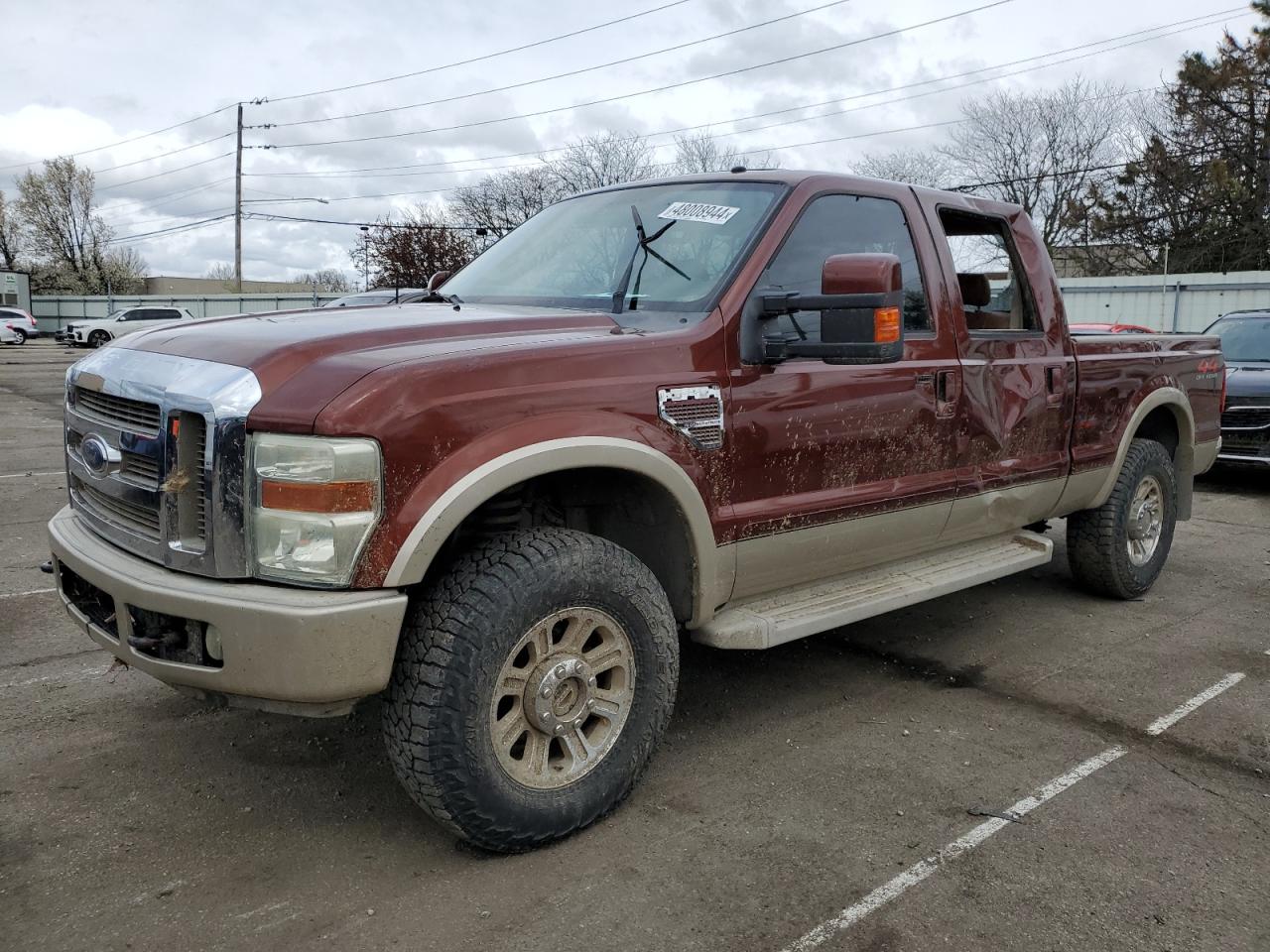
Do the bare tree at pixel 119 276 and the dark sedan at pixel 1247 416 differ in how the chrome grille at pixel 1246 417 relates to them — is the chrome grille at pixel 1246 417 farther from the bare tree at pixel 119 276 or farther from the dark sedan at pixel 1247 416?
the bare tree at pixel 119 276

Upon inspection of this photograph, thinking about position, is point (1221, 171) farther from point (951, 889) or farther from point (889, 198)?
point (951, 889)

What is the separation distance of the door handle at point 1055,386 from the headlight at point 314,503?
3.26 metres

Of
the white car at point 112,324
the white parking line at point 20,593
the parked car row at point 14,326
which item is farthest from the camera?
the parked car row at point 14,326

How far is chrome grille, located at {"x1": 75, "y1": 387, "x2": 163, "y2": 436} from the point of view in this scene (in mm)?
2850

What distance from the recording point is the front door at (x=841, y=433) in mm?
3463

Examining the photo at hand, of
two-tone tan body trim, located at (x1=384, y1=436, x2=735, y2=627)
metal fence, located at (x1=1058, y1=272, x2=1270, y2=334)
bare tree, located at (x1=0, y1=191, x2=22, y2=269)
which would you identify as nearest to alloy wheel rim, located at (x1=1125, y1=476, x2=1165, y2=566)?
two-tone tan body trim, located at (x1=384, y1=436, x2=735, y2=627)

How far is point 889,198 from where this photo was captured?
4188 millimetres

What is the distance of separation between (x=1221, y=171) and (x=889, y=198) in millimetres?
31336

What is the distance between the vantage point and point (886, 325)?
3.14 m

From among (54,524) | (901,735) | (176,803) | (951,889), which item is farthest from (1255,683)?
(54,524)

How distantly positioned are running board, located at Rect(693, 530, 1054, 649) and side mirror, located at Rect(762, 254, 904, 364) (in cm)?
92

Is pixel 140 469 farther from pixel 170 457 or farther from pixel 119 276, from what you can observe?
pixel 119 276

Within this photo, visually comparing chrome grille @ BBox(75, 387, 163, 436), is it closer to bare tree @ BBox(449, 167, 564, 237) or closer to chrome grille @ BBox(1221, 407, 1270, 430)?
chrome grille @ BBox(1221, 407, 1270, 430)

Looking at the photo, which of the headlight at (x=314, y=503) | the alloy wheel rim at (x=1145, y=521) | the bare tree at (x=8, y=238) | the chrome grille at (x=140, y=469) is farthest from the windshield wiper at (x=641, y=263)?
the bare tree at (x=8, y=238)
